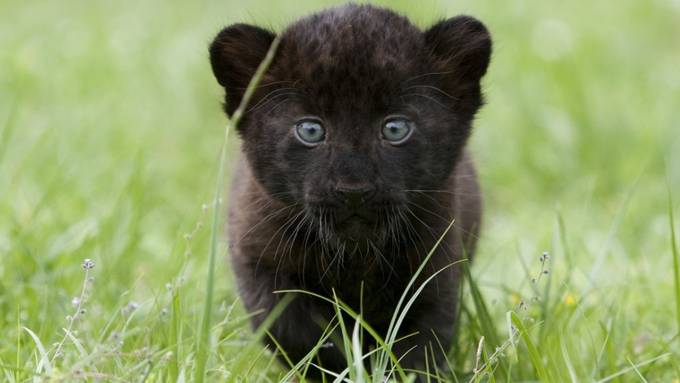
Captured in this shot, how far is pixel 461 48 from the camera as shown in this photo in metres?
4.07

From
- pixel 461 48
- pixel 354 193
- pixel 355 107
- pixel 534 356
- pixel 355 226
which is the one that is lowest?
pixel 534 356

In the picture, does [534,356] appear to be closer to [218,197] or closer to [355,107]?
[355,107]

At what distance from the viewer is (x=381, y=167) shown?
11.8 feet

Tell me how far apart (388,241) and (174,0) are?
8.69m

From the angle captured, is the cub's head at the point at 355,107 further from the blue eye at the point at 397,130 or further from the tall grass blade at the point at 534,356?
the tall grass blade at the point at 534,356

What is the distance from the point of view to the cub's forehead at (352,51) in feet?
11.9

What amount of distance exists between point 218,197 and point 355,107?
843mm

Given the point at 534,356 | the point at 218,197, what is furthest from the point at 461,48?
the point at 218,197

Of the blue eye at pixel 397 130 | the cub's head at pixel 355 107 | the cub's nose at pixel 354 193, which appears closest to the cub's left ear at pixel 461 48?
the cub's head at pixel 355 107

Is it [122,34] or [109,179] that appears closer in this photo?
[109,179]

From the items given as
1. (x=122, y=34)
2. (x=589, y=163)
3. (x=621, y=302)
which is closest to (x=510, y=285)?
(x=621, y=302)

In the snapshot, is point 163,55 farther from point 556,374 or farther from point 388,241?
point 556,374

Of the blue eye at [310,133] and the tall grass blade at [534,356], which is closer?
the tall grass blade at [534,356]

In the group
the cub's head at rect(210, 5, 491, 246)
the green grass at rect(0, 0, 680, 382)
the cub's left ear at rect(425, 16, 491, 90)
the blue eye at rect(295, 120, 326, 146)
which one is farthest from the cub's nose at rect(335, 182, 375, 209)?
the cub's left ear at rect(425, 16, 491, 90)
